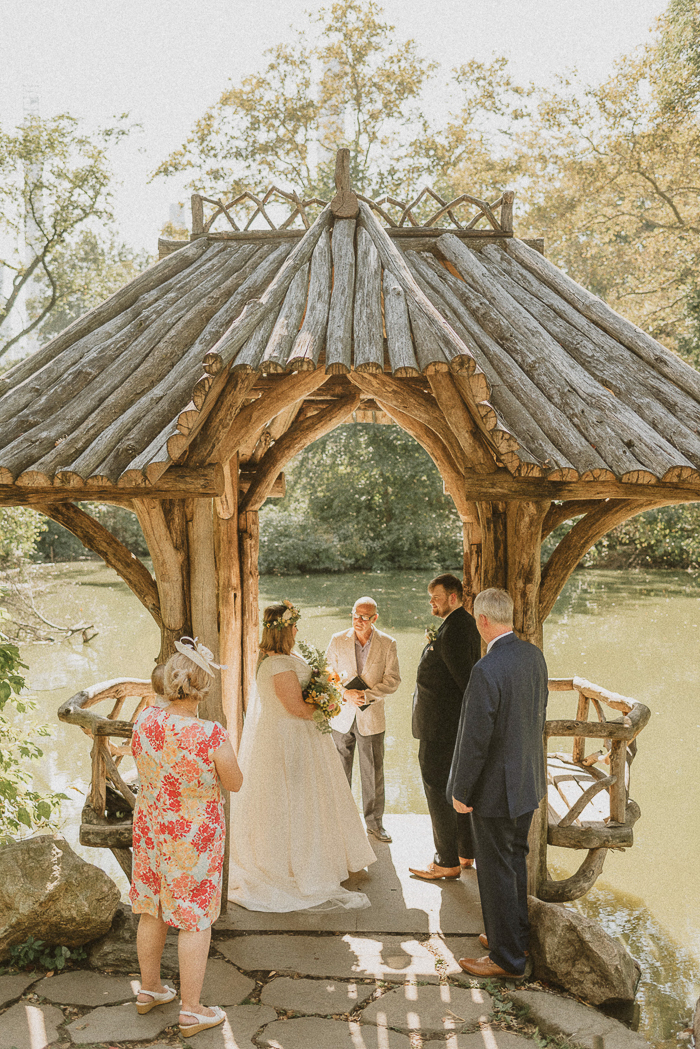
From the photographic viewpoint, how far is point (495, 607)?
4051 mm

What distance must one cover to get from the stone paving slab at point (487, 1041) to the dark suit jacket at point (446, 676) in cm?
177

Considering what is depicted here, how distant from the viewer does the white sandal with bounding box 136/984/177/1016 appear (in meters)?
3.71

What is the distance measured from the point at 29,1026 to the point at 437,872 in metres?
2.49

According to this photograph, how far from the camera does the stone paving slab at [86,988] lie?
12.7 ft

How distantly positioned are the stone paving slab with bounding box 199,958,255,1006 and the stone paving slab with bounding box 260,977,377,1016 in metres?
→ 0.10

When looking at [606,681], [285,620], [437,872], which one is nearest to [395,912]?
[437,872]

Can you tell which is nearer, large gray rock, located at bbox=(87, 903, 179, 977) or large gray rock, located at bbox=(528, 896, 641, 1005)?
large gray rock, located at bbox=(528, 896, 641, 1005)

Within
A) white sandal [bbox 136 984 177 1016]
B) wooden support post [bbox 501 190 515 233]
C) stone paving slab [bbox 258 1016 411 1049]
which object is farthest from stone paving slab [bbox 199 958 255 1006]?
wooden support post [bbox 501 190 515 233]

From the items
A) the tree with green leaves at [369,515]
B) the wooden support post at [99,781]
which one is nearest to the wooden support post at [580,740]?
the wooden support post at [99,781]

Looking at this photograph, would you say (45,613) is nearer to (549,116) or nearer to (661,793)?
(661,793)

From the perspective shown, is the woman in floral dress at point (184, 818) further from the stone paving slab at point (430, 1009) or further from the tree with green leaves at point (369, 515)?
the tree with green leaves at point (369, 515)

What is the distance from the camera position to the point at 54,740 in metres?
10.1

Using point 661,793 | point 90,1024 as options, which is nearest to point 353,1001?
point 90,1024

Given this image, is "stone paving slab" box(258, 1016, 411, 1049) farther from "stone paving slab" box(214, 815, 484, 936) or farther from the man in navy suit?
"stone paving slab" box(214, 815, 484, 936)
